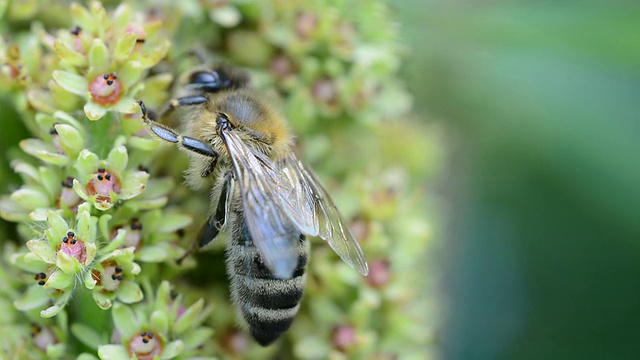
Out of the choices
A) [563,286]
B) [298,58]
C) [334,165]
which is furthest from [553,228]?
[298,58]

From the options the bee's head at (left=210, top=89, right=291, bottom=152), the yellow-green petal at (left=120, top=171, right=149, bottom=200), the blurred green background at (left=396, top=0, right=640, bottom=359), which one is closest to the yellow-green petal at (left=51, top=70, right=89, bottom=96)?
the yellow-green petal at (left=120, top=171, right=149, bottom=200)

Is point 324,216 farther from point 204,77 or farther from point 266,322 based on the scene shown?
point 204,77

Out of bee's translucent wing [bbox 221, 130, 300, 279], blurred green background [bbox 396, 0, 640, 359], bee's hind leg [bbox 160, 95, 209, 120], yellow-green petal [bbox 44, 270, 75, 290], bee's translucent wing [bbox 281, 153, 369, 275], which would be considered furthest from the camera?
blurred green background [bbox 396, 0, 640, 359]

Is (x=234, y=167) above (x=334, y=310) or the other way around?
above

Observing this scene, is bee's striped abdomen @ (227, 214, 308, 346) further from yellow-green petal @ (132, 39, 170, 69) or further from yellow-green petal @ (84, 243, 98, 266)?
yellow-green petal @ (132, 39, 170, 69)

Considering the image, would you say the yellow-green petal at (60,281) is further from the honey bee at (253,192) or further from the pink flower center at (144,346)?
the honey bee at (253,192)

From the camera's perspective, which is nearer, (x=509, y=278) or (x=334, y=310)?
(x=334, y=310)

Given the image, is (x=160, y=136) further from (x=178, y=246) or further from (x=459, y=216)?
(x=459, y=216)
